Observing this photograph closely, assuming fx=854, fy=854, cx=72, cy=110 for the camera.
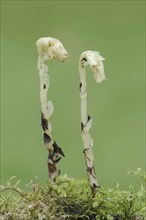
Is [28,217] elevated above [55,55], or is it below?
below

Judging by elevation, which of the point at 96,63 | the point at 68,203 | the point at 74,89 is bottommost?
the point at 74,89

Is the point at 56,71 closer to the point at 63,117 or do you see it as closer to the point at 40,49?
the point at 63,117

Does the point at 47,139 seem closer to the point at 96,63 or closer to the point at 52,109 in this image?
the point at 52,109

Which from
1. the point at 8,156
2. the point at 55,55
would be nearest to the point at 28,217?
the point at 55,55

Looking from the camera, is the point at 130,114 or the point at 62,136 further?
the point at 130,114

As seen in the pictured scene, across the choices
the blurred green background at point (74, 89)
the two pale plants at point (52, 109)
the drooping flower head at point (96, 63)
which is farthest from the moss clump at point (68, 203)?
the blurred green background at point (74, 89)

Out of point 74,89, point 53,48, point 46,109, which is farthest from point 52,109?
point 74,89

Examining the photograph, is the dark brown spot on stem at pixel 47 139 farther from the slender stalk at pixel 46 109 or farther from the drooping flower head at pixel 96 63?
the drooping flower head at pixel 96 63
